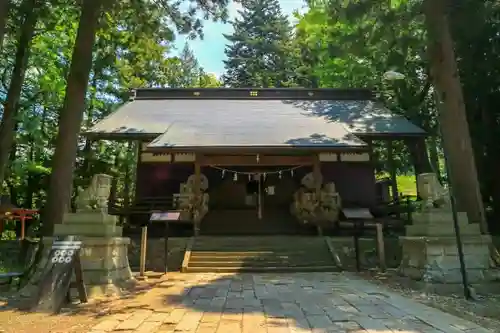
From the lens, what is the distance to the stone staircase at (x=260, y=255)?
9.95 meters

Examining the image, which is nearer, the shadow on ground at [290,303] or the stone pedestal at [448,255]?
the shadow on ground at [290,303]

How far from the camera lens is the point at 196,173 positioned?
43.1ft

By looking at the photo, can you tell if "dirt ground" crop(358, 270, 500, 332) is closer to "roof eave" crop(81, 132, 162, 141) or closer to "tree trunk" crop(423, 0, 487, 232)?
"tree trunk" crop(423, 0, 487, 232)

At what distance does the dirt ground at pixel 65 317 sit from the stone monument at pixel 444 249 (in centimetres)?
489

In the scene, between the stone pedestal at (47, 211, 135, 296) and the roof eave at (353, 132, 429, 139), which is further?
the roof eave at (353, 132, 429, 139)

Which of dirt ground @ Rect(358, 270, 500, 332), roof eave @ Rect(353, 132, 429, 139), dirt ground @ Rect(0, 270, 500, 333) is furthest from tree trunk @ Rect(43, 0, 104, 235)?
roof eave @ Rect(353, 132, 429, 139)

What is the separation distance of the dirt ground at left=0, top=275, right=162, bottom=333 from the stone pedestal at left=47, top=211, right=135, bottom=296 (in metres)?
0.43

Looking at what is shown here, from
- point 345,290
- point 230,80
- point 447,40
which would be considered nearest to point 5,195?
point 345,290

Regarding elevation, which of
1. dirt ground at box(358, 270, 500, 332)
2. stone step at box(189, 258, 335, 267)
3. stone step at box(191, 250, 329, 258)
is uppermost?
stone step at box(191, 250, 329, 258)

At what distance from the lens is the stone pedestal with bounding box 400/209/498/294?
692cm

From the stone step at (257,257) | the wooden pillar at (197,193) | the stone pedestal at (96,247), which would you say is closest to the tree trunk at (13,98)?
the stone pedestal at (96,247)

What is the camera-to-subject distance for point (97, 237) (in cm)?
707

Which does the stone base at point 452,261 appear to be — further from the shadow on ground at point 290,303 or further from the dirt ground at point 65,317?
the dirt ground at point 65,317

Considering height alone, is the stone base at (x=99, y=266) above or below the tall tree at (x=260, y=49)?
below
